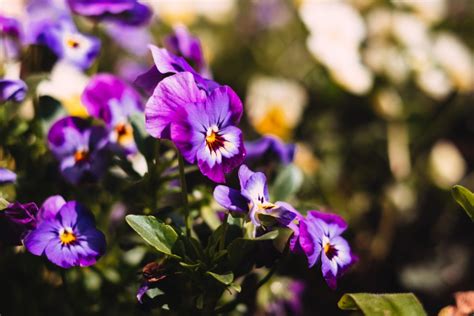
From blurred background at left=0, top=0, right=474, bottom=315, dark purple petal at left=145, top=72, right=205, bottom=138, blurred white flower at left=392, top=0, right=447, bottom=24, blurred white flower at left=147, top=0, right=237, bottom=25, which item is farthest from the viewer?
blurred white flower at left=147, top=0, right=237, bottom=25

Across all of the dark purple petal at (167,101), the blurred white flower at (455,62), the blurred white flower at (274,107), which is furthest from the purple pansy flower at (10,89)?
the blurred white flower at (455,62)

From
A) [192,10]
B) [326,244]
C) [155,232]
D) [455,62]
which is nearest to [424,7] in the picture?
[455,62]

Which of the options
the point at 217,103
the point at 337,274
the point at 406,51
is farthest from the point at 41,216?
the point at 406,51

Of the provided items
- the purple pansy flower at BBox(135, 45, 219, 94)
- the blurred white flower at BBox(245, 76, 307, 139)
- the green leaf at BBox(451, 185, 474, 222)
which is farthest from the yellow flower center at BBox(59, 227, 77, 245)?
the blurred white flower at BBox(245, 76, 307, 139)

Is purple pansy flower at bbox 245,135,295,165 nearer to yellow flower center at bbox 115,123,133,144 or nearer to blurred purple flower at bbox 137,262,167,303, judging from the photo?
yellow flower center at bbox 115,123,133,144

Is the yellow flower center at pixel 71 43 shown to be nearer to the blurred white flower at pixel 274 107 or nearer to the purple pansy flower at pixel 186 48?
the purple pansy flower at pixel 186 48

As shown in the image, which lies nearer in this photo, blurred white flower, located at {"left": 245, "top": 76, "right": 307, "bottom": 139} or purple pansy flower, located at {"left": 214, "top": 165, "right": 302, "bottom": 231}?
purple pansy flower, located at {"left": 214, "top": 165, "right": 302, "bottom": 231}

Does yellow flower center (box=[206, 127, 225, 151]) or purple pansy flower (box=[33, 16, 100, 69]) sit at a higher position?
yellow flower center (box=[206, 127, 225, 151])

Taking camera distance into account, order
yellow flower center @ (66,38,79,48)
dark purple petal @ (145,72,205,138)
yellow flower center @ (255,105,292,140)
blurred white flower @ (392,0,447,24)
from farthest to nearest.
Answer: blurred white flower @ (392,0,447,24) < yellow flower center @ (255,105,292,140) < yellow flower center @ (66,38,79,48) < dark purple petal @ (145,72,205,138)
